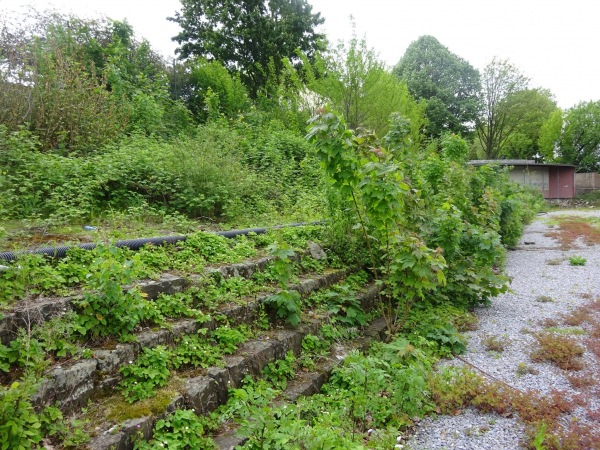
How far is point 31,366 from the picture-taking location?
2318 millimetres

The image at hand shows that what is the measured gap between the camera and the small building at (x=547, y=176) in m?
28.4

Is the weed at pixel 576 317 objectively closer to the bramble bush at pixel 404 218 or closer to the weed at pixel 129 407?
the bramble bush at pixel 404 218

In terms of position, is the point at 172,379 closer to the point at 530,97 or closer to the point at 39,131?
the point at 39,131

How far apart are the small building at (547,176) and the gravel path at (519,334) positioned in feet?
63.1

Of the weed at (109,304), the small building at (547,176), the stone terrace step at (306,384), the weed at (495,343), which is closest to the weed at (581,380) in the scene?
the weed at (495,343)

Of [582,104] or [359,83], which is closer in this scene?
[359,83]

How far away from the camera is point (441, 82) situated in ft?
104

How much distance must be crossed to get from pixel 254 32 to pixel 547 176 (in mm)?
22387

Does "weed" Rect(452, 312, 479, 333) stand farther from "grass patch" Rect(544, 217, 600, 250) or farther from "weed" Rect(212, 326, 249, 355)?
"grass patch" Rect(544, 217, 600, 250)

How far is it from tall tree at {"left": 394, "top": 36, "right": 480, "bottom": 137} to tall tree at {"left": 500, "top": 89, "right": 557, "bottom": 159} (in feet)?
16.8

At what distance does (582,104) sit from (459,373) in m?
41.6

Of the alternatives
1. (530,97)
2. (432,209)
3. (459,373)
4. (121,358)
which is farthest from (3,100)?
(530,97)

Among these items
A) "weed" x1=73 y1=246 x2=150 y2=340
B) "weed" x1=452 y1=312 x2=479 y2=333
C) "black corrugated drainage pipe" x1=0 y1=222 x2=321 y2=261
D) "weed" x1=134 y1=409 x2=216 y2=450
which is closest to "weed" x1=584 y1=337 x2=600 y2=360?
"weed" x1=452 y1=312 x2=479 y2=333

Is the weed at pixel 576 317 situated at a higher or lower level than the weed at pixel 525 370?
higher
